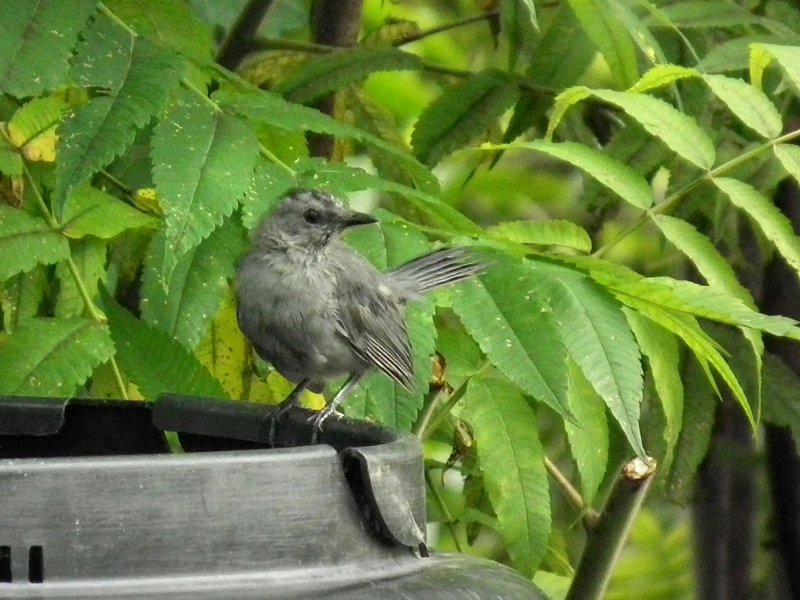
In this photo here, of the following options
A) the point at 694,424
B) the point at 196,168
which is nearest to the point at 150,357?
the point at 196,168

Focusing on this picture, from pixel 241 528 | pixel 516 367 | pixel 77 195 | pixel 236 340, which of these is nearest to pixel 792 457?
pixel 236 340

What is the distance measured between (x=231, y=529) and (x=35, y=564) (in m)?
0.22

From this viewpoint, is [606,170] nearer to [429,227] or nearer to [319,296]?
[429,227]

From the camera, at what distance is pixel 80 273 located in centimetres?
288

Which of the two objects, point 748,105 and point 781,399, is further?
point 781,399

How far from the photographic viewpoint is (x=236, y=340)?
3.43 metres

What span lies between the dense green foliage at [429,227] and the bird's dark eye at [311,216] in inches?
11.7

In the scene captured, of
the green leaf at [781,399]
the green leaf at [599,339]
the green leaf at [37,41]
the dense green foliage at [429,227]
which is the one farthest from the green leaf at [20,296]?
the green leaf at [781,399]

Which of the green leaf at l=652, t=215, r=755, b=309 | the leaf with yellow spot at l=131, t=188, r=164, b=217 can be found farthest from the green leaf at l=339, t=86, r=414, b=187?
the green leaf at l=652, t=215, r=755, b=309

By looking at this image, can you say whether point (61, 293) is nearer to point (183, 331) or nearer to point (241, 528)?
point (183, 331)

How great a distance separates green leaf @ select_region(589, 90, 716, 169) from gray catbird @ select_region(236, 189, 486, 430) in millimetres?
626

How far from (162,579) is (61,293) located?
156 cm

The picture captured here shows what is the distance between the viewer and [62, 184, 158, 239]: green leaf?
110 inches

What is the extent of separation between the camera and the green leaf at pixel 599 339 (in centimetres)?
239
